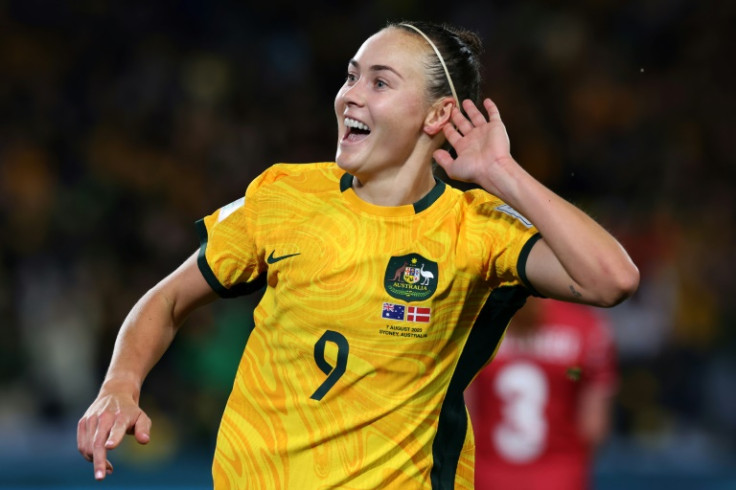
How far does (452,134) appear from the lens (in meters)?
2.88

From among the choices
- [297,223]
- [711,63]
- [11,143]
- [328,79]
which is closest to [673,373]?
[711,63]

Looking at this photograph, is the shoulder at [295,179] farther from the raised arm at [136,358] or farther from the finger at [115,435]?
the finger at [115,435]

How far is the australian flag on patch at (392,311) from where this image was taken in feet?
8.98

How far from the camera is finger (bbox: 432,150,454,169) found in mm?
2844

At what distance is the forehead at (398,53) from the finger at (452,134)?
5.6 inches

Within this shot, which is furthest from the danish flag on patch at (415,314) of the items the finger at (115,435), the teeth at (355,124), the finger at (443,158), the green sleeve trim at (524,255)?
the finger at (115,435)

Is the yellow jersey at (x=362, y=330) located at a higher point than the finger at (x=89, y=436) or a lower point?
higher

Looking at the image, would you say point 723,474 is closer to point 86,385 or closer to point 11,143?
point 86,385

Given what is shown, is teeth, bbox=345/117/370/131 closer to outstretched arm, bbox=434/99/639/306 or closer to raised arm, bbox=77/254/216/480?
outstretched arm, bbox=434/99/639/306

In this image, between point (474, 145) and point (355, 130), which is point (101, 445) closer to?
point (355, 130)

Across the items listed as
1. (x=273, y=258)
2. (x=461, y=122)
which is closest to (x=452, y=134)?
(x=461, y=122)

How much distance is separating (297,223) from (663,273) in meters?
6.13

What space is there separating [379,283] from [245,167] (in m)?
6.76

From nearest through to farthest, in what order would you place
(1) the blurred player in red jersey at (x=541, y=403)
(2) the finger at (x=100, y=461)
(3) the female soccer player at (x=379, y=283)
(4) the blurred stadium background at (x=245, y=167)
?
(2) the finger at (x=100, y=461), (3) the female soccer player at (x=379, y=283), (1) the blurred player in red jersey at (x=541, y=403), (4) the blurred stadium background at (x=245, y=167)
